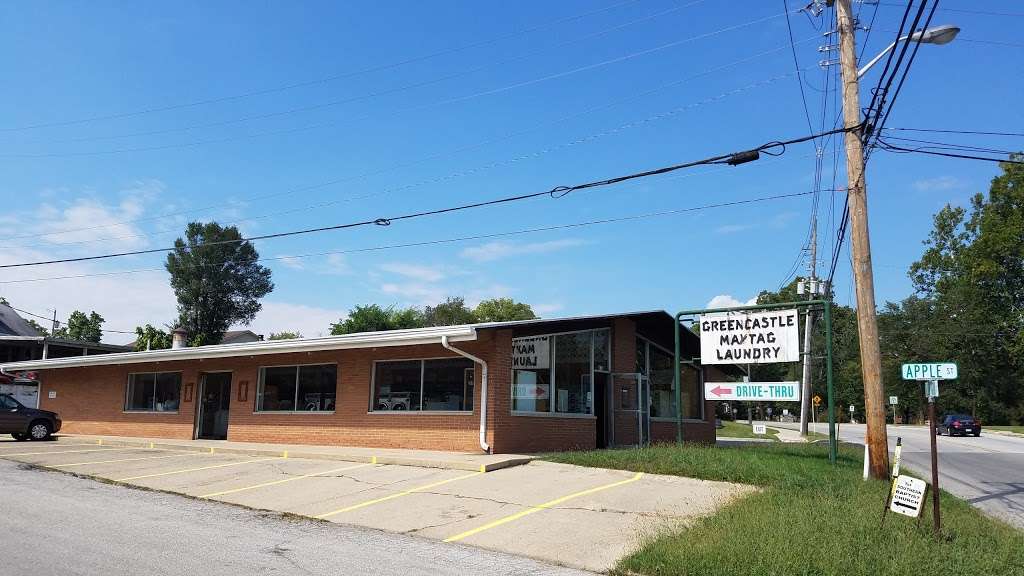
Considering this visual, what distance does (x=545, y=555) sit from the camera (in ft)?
26.8

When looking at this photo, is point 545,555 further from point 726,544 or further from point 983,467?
point 983,467

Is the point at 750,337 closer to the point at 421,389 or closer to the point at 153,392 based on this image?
the point at 421,389

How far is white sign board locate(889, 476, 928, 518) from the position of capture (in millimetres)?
8109

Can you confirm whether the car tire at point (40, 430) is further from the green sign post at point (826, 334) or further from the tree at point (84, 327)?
the tree at point (84, 327)

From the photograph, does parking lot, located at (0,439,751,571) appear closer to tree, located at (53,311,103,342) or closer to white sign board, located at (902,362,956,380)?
white sign board, located at (902,362,956,380)

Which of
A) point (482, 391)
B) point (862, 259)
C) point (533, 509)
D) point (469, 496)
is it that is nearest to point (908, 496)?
point (533, 509)

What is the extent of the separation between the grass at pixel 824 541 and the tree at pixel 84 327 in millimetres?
70453

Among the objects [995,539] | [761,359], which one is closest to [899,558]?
[995,539]

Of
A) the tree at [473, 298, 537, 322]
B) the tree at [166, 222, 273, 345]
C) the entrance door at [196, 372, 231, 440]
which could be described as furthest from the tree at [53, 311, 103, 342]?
the entrance door at [196, 372, 231, 440]

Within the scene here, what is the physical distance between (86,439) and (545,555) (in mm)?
20587

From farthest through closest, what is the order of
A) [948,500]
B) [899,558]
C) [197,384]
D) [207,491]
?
[197,384]
[207,491]
[948,500]
[899,558]

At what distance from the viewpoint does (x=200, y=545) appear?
803 centimetres

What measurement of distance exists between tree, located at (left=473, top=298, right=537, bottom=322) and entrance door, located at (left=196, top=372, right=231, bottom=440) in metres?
42.4

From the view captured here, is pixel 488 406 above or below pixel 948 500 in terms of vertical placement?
above
